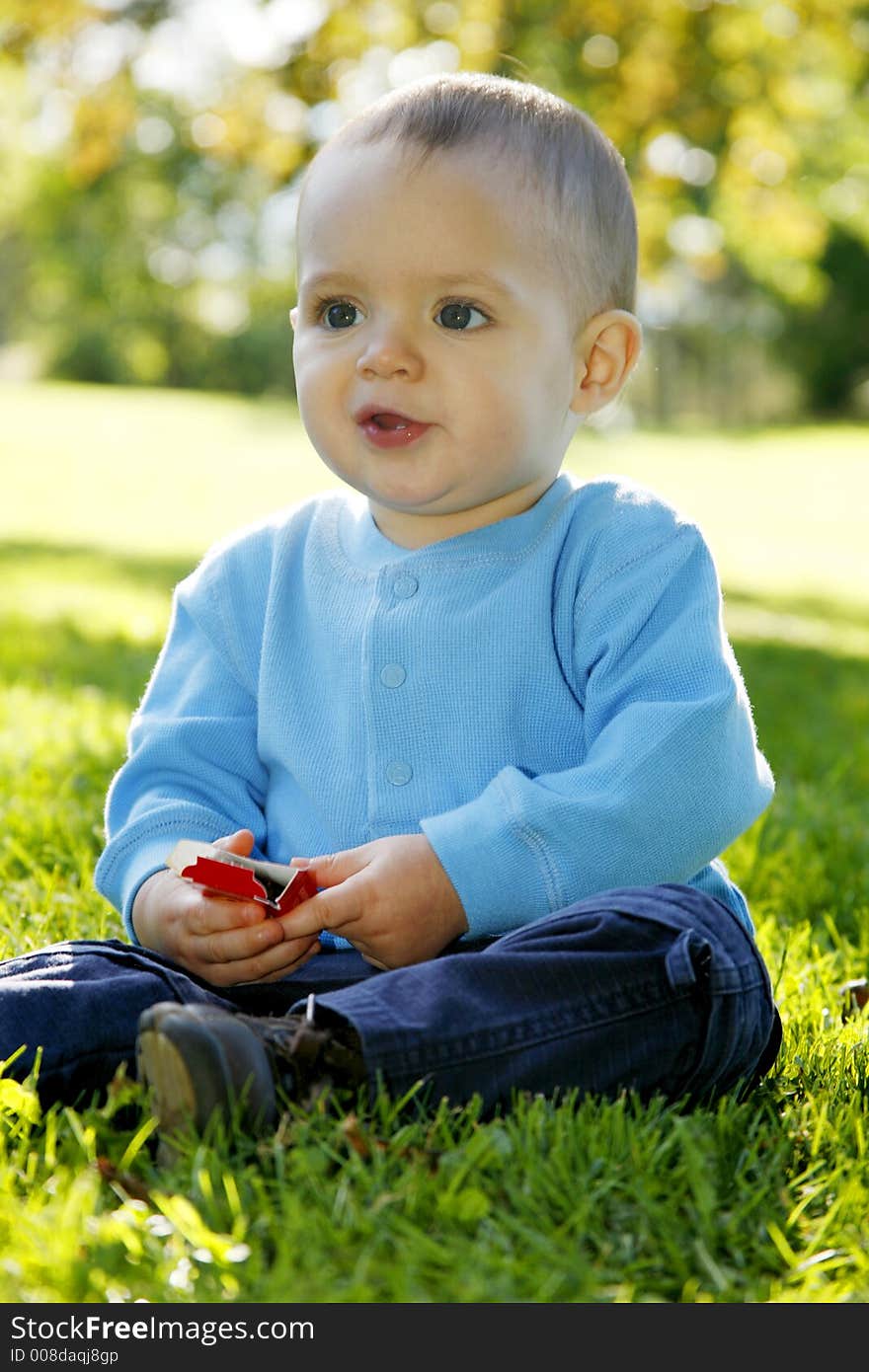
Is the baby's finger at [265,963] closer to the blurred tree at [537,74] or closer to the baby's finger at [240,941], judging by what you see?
the baby's finger at [240,941]

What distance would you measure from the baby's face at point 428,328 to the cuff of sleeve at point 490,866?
52cm

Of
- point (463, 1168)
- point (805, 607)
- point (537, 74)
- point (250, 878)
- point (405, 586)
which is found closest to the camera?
point (463, 1168)

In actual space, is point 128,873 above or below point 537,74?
below

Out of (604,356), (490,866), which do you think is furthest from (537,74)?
(490,866)

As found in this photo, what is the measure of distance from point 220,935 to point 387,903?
0.24m

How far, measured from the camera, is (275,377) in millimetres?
37062

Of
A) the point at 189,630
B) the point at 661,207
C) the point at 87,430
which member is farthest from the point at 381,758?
the point at 87,430

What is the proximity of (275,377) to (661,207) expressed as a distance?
2755 centimetres

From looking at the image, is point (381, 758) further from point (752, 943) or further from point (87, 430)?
point (87, 430)

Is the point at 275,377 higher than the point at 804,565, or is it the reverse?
the point at 804,565

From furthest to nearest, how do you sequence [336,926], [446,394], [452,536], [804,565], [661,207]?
[804,565]
[661,207]
[452,536]
[446,394]
[336,926]

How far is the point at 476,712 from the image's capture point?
89.7 inches

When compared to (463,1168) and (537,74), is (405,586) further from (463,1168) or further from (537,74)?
(537,74)

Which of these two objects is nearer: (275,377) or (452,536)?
(452,536)
